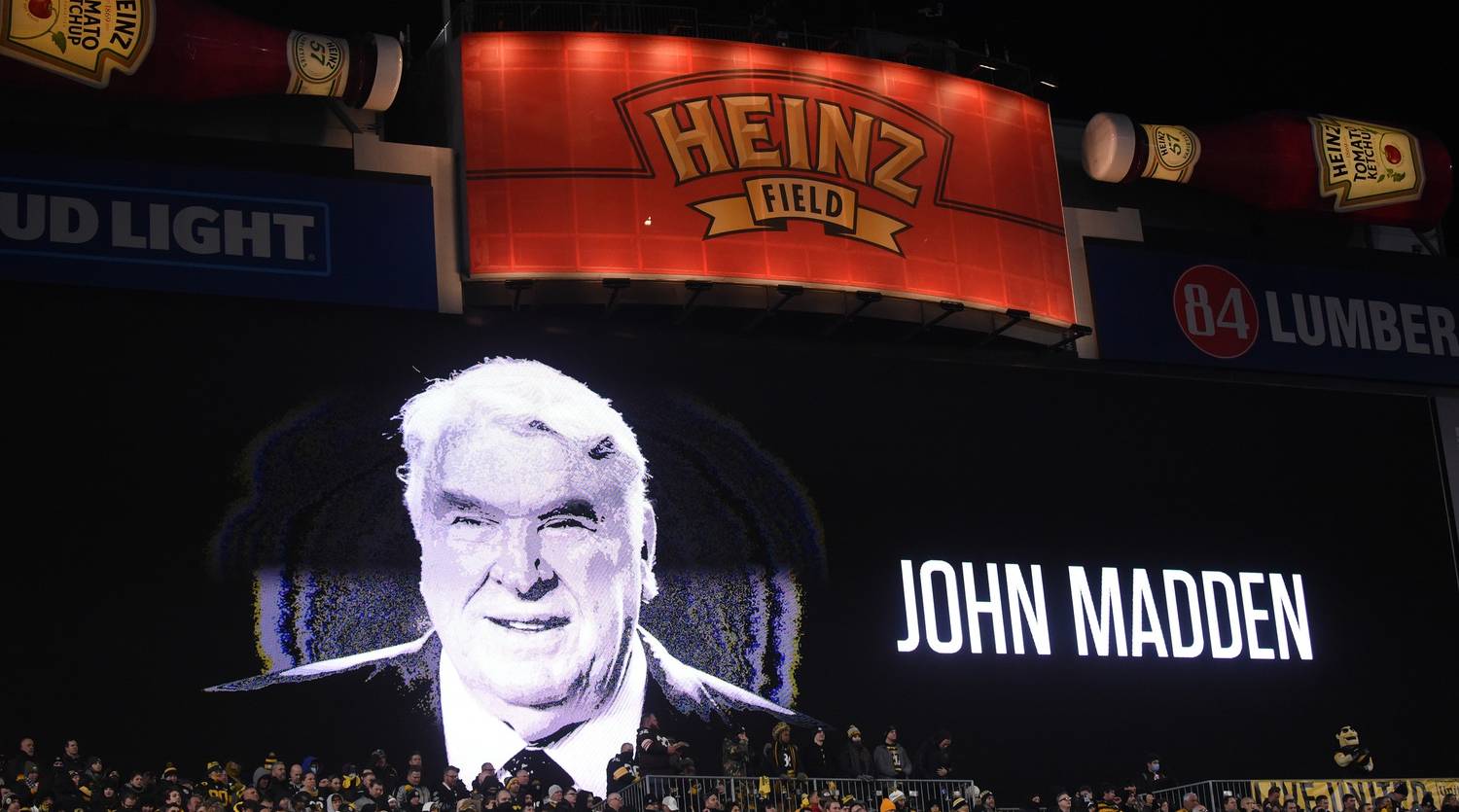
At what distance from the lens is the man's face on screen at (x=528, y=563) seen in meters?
22.5

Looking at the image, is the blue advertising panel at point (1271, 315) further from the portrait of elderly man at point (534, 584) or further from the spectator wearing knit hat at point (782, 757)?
the spectator wearing knit hat at point (782, 757)

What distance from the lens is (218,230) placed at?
23000mm

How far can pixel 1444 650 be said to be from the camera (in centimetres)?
2794

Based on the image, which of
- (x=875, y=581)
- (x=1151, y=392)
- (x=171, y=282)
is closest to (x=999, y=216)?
(x=1151, y=392)

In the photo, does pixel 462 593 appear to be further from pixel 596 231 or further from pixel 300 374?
pixel 596 231

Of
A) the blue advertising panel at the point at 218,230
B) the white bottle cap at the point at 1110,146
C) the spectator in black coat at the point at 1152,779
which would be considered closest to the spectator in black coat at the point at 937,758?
the spectator in black coat at the point at 1152,779

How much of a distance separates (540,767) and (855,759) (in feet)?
11.6

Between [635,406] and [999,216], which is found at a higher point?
[999,216]

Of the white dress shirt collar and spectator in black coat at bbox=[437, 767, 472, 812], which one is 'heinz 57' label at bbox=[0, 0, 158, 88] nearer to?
the white dress shirt collar

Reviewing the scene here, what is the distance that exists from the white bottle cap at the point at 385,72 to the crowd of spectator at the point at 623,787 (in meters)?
8.32

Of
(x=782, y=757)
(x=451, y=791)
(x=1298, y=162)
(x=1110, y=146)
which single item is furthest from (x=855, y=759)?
(x=1298, y=162)

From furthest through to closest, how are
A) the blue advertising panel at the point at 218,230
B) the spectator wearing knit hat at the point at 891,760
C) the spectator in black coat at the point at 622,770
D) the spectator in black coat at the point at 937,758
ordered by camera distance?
1. the spectator in black coat at the point at 937,758
2. the spectator wearing knit hat at the point at 891,760
3. the blue advertising panel at the point at 218,230
4. the spectator in black coat at the point at 622,770

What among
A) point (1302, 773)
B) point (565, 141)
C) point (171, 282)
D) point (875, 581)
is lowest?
point (1302, 773)

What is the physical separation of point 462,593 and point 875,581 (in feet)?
17.6
